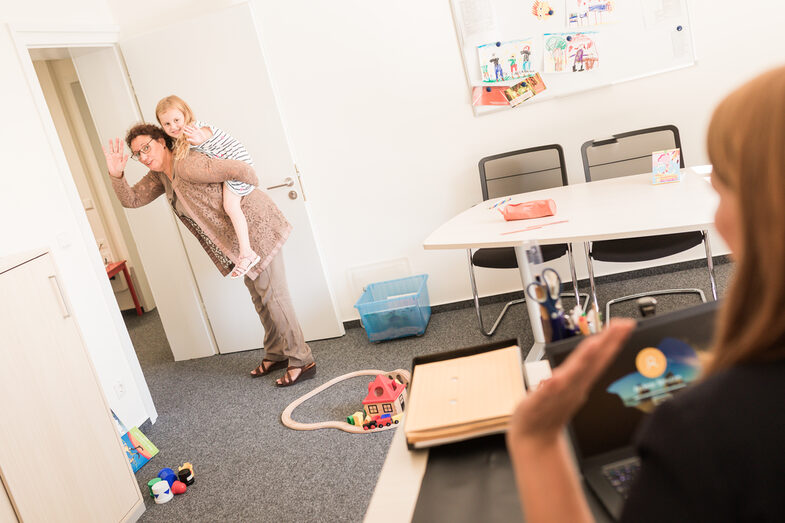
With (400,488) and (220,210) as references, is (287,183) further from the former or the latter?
(400,488)

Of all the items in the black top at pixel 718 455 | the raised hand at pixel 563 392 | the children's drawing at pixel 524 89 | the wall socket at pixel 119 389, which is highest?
the children's drawing at pixel 524 89

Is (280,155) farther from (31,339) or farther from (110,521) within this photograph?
(110,521)

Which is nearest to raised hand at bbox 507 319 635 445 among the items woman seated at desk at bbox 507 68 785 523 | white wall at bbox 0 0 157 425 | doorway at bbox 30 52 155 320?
woman seated at desk at bbox 507 68 785 523

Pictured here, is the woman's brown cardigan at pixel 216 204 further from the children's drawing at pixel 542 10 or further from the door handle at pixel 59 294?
the children's drawing at pixel 542 10

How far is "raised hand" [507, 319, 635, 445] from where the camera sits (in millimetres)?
609

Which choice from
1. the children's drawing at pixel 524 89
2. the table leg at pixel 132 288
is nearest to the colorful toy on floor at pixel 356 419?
the children's drawing at pixel 524 89

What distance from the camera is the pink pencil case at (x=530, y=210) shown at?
8.90 feet

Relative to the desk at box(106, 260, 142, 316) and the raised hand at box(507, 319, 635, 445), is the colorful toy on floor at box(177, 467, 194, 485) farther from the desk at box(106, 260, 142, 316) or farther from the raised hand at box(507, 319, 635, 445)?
the desk at box(106, 260, 142, 316)

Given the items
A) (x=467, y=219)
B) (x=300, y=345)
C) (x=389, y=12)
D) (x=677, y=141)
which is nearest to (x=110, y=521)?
(x=300, y=345)

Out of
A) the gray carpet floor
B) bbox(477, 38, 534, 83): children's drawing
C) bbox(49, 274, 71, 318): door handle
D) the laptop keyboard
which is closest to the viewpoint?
the laptop keyboard

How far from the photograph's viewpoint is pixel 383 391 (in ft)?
9.84

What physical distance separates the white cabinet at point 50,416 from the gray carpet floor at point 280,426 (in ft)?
1.11

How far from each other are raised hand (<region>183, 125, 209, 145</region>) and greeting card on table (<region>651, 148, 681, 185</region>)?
7.45 feet

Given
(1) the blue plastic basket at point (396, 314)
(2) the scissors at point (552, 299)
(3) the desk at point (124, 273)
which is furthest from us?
(3) the desk at point (124, 273)
